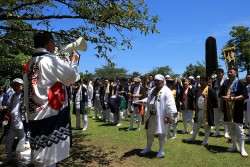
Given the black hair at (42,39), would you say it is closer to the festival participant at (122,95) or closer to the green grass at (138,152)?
the green grass at (138,152)

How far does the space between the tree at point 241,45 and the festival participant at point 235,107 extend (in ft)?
126

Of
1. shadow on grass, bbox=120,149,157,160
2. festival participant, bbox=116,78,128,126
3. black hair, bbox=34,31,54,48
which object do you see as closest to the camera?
black hair, bbox=34,31,54,48

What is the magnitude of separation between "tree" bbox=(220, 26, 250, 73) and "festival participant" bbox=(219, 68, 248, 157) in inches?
1511

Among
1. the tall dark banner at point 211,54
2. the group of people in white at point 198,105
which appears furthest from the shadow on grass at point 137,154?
the tall dark banner at point 211,54

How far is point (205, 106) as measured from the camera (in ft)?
28.6

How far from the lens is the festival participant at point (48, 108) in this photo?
3.42m

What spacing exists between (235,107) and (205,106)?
1149 millimetres

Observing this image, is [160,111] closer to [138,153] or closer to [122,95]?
[138,153]

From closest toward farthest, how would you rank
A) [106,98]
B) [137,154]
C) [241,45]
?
[137,154]
[106,98]
[241,45]

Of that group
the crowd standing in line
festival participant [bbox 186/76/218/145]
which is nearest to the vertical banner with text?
the crowd standing in line

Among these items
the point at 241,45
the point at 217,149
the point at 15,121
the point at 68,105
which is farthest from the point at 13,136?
the point at 241,45

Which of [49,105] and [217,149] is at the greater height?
[49,105]

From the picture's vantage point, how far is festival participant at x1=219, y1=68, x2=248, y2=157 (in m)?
7.57

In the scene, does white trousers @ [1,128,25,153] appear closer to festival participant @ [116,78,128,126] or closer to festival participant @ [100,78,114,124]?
festival participant @ [116,78,128,126]
